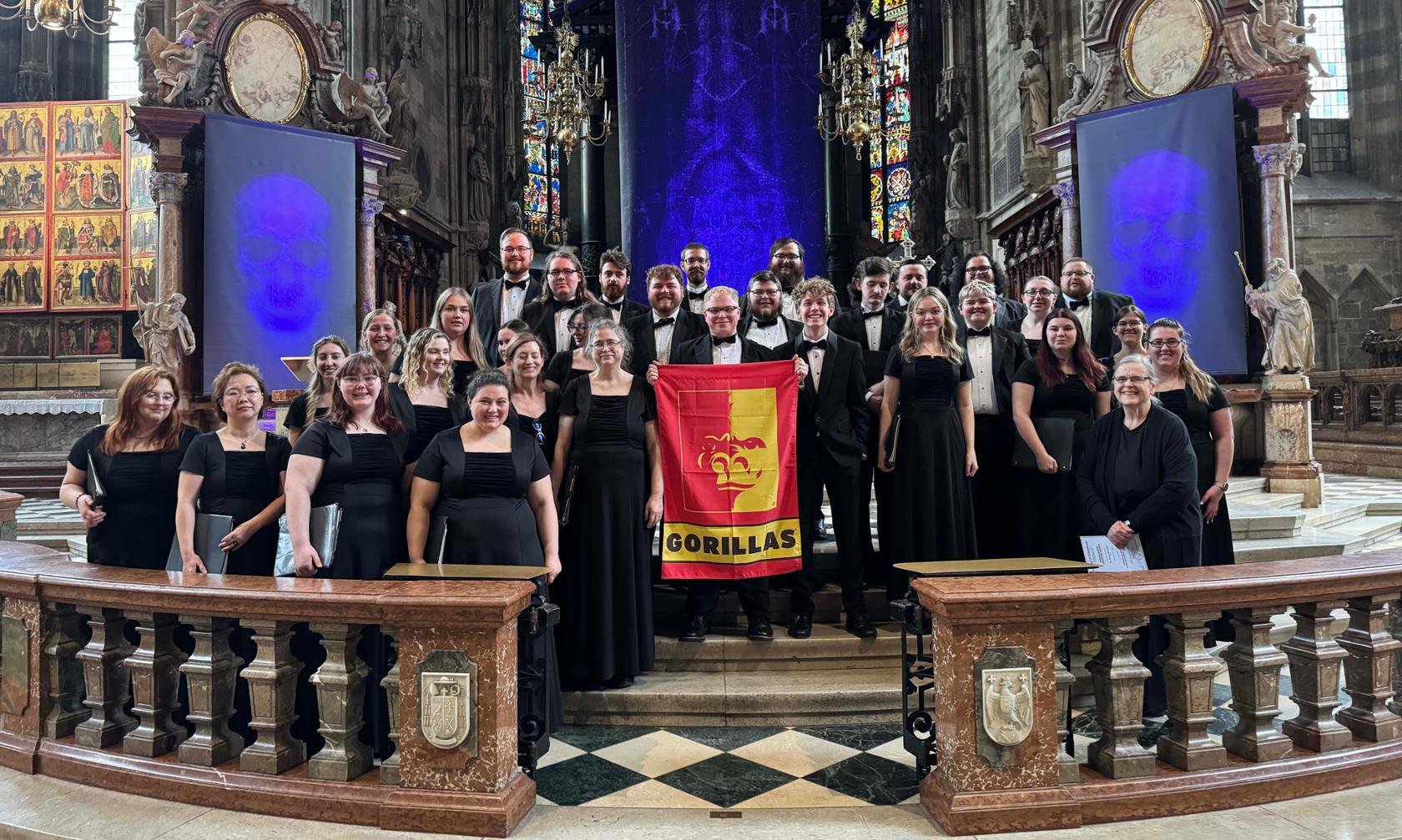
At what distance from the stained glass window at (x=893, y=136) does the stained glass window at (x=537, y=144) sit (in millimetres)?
8040

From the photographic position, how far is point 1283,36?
8.41 metres

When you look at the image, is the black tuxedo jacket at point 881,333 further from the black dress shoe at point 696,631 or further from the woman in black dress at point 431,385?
the woman in black dress at point 431,385

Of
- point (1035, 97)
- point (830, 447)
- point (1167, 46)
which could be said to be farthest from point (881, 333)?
point (1035, 97)

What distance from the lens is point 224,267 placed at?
9.57 meters

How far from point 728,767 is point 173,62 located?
31.3 ft

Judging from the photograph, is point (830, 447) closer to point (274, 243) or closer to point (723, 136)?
point (723, 136)

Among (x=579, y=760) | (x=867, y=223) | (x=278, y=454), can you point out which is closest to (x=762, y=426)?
(x=579, y=760)

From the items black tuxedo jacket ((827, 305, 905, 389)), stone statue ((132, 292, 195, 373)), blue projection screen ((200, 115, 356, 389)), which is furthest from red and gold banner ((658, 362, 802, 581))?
blue projection screen ((200, 115, 356, 389))

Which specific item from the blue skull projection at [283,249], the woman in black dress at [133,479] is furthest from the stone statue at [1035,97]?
the woman in black dress at [133,479]

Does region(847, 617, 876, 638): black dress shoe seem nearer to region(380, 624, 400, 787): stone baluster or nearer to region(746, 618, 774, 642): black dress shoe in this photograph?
region(746, 618, 774, 642): black dress shoe

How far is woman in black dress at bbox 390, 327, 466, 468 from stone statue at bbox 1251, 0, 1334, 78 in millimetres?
8361

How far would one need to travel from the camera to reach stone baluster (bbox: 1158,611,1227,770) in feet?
9.21

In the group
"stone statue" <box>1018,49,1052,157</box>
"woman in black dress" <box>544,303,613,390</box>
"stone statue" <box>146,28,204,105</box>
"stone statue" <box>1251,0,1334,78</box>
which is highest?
"stone statue" <box>1018,49,1052,157</box>

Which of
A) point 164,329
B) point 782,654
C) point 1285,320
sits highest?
point 164,329
